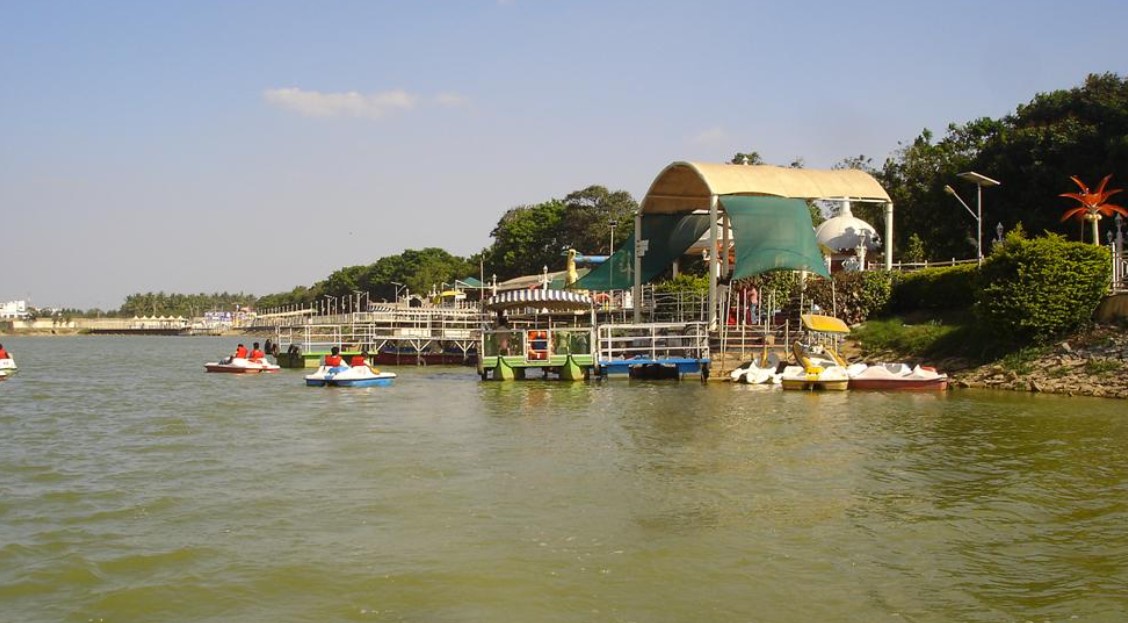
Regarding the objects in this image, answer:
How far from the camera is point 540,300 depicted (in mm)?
36500

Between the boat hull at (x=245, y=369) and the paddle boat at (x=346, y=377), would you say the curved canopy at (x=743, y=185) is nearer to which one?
the paddle boat at (x=346, y=377)

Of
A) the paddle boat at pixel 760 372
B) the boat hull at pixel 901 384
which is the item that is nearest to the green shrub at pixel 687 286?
the paddle boat at pixel 760 372

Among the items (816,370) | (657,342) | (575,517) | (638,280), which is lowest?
(575,517)

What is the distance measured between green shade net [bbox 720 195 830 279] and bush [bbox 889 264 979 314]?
413cm

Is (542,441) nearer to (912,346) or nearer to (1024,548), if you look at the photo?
(1024,548)

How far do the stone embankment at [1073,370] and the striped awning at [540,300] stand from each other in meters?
13.8

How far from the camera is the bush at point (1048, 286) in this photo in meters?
27.6

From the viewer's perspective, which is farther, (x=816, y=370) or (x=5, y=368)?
(x=5, y=368)

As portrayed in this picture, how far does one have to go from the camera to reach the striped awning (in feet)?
120

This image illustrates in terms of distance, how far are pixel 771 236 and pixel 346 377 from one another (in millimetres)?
14590

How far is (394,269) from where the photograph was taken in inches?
4948

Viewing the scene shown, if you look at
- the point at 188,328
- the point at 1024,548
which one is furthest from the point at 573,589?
the point at 188,328

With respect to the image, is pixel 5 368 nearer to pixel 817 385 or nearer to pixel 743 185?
pixel 743 185

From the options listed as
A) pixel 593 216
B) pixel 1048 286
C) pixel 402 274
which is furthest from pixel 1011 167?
pixel 402 274
